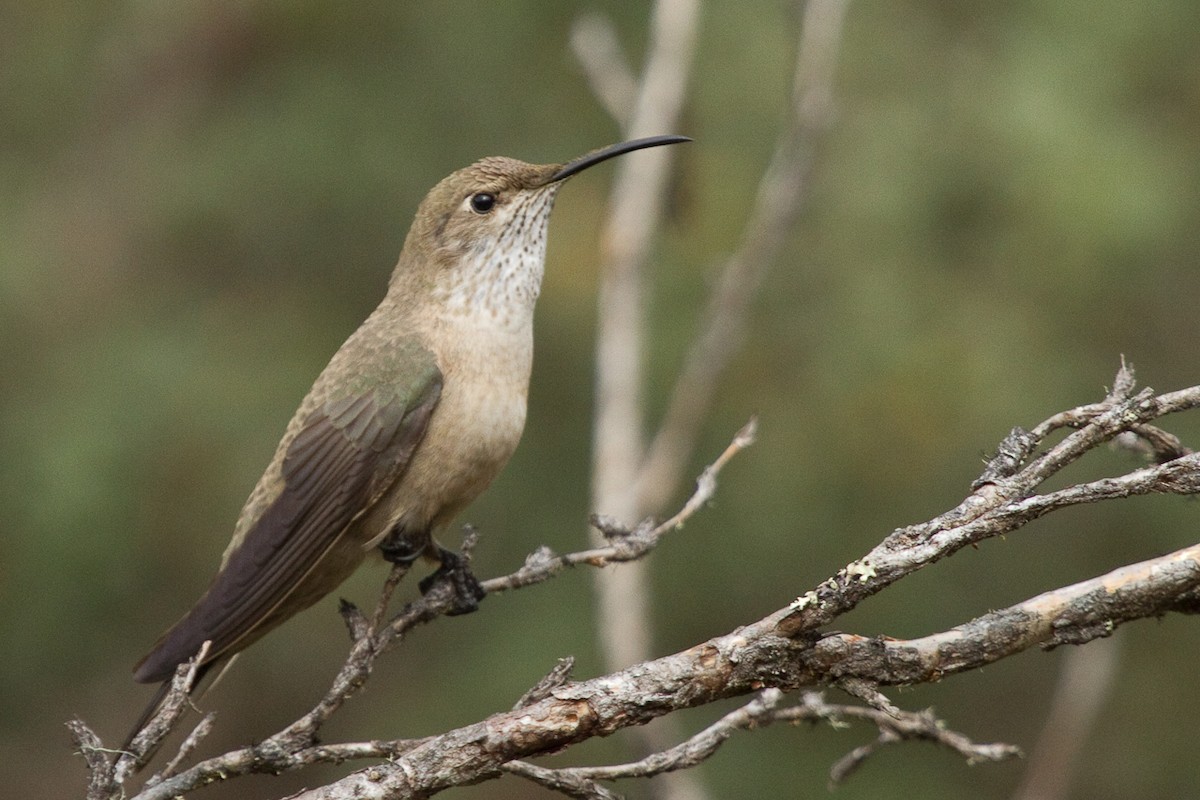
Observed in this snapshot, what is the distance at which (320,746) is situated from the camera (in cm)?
273

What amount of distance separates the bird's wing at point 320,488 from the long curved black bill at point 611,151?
2.77ft

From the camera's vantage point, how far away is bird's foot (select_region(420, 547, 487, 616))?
3.90 metres

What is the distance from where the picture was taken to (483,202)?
480 cm

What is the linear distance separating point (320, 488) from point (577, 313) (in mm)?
2938

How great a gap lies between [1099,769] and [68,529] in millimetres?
4864

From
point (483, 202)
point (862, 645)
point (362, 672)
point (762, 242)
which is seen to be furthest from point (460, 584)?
point (762, 242)

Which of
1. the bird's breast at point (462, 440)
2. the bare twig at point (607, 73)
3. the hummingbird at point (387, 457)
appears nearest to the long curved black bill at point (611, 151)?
the hummingbird at point (387, 457)

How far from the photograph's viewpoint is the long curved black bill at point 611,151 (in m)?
4.48

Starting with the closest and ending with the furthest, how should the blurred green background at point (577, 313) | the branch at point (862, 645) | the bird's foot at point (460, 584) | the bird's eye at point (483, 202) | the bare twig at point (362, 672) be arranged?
1. the branch at point (862, 645)
2. the bare twig at point (362, 672)
3. the bird's foot at point (460, 584)
4. the bird's eye at point (483, 202)
5. the blurred green background at point (577, 313)

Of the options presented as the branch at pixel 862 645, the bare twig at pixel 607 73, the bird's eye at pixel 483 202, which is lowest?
the branch at pixel 862 645

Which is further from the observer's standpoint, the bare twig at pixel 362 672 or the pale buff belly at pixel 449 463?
the pale buff belly at pixel 449 463

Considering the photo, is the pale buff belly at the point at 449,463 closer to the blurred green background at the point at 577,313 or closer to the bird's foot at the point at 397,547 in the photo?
the bird's foot at the point at 397,547

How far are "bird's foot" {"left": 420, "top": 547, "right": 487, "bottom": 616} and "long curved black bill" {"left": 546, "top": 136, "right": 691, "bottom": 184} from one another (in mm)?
1365

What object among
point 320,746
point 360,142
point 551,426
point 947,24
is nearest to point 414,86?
point 360,142
